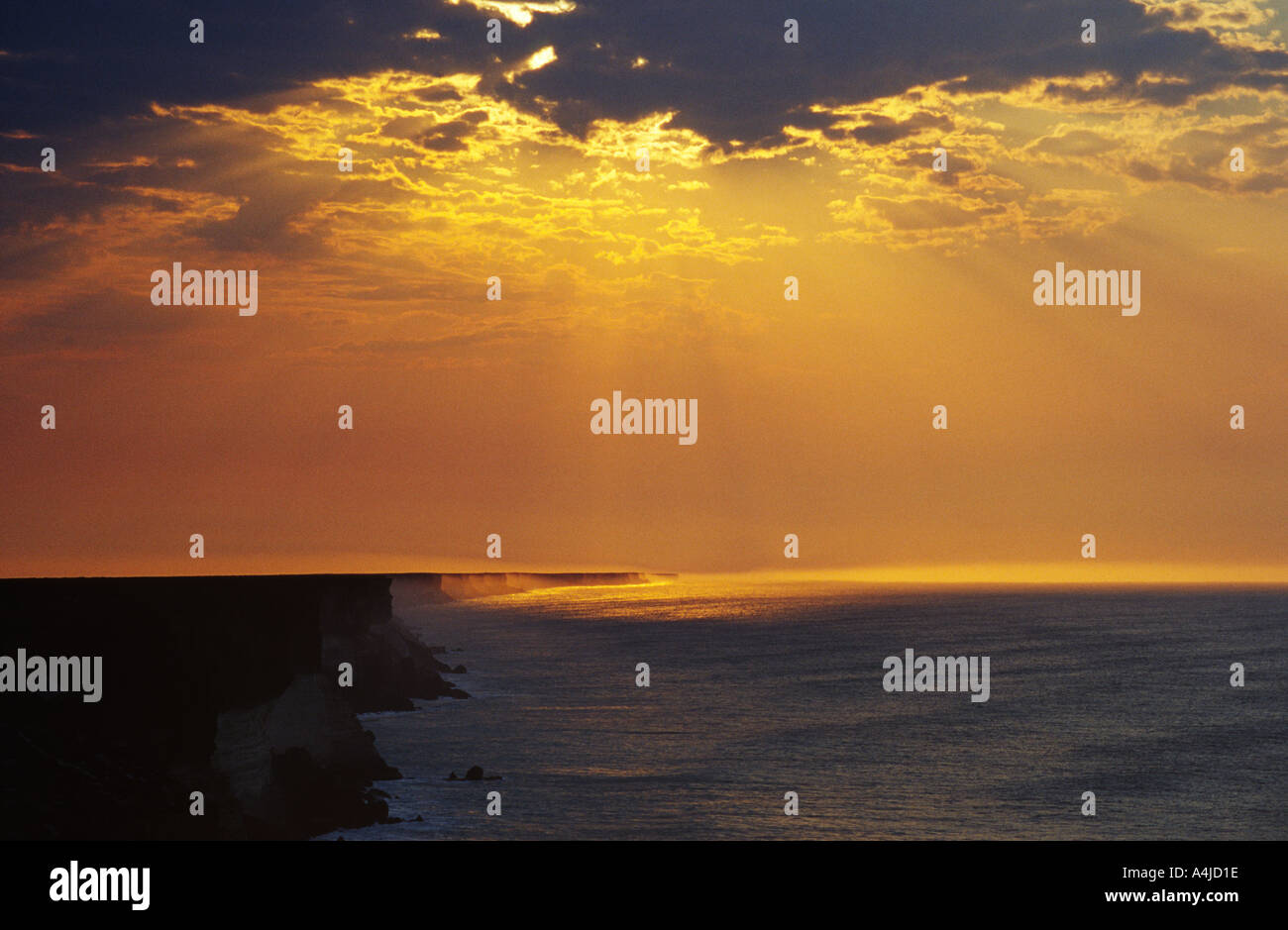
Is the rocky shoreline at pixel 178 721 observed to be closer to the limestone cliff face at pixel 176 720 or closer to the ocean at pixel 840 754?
the limestone cliff face at pixel 176 720

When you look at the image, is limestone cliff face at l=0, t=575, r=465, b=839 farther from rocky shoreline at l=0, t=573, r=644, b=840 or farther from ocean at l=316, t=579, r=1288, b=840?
ocean at l=316, t=579, r=1288, b=840

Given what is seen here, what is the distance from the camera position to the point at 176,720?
39469 millimetres

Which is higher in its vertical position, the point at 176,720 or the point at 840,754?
the point at 176,720

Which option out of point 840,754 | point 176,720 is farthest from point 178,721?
point 840,754

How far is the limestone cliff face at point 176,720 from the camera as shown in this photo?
1350 inches

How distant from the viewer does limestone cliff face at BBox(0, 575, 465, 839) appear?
34281 mm

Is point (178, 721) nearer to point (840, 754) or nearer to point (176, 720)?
point (176, 720)

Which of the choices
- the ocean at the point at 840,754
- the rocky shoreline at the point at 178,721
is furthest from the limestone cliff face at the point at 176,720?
the ocean at the point at 840,754

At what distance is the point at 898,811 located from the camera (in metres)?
66.1

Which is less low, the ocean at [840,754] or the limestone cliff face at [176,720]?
the limestone cliff face at [176,720]

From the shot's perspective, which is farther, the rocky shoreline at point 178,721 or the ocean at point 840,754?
the ocean at point 840,754
